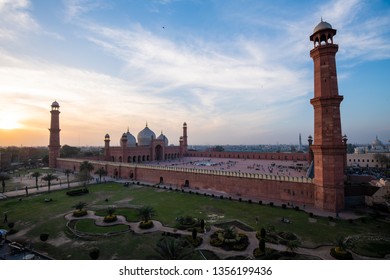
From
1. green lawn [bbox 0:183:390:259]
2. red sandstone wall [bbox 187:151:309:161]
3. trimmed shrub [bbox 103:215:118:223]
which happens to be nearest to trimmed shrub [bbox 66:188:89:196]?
green lawn [bbox 0:183:390:259]

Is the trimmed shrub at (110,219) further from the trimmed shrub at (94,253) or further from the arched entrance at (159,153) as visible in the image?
the arched entrance at (159,153)

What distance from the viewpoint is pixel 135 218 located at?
22375 millimetres

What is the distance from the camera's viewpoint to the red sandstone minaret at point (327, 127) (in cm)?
2352

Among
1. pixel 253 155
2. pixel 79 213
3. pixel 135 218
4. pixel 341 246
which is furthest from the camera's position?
pixel 253 155

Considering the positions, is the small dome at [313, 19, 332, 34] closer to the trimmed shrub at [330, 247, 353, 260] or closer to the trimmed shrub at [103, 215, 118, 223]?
the trimmed shrub at [330, 247, 353, 260]

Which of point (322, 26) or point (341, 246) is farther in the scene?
point (322, 26)

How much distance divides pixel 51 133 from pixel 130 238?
53063 mm

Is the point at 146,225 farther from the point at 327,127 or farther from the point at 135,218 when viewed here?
the point at 327,127

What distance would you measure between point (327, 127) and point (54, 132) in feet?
198

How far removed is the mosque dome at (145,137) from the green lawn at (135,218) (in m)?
32.3

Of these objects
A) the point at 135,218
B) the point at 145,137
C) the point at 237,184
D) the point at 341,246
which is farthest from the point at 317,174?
the point at 145,137

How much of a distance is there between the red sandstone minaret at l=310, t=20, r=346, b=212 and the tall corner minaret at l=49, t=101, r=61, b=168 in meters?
58.4

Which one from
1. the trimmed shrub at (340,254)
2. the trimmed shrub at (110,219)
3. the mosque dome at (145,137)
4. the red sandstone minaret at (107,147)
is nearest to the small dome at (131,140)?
the mosque dome at (145,137)

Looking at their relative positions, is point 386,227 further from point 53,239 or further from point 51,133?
point 51,133
